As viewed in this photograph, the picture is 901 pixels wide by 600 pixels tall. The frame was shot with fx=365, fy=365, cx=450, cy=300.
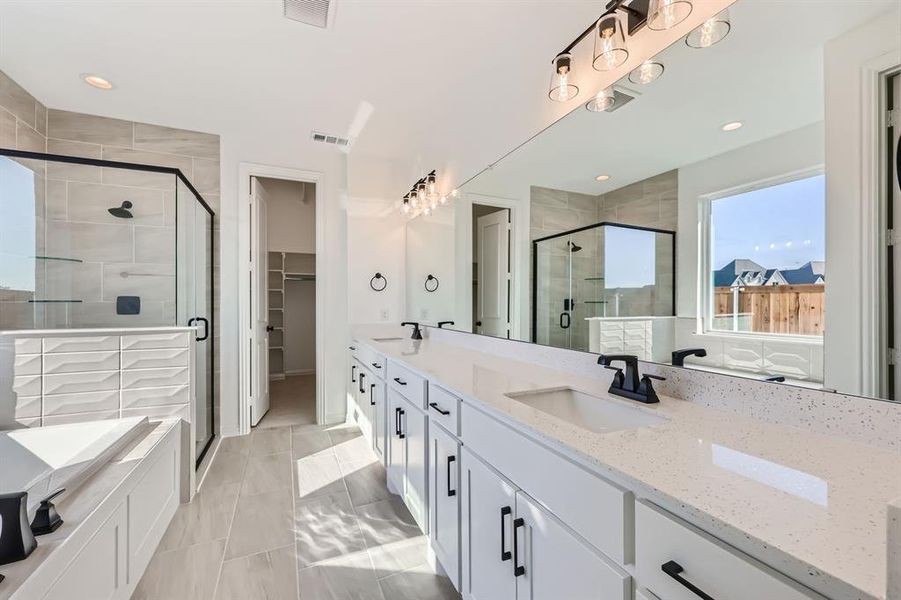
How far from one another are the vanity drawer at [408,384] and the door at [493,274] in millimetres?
636

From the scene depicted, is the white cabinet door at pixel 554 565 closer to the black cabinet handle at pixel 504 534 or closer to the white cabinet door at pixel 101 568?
the black cabinet handle at pixel 504 534

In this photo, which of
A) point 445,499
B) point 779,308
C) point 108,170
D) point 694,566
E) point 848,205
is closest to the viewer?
point 694,566

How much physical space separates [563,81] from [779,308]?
125 centimetres

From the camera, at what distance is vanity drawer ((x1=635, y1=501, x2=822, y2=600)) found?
507 mm

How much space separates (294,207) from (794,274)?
17.9ft

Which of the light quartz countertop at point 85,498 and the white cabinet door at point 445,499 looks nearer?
the light quartz countertop at point 85,498

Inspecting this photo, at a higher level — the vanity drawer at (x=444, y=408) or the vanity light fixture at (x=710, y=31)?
the vanity light fixture at (x=710, y=31)

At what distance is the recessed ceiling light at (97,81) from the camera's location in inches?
96.1

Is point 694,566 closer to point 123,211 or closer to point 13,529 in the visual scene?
point 13,529

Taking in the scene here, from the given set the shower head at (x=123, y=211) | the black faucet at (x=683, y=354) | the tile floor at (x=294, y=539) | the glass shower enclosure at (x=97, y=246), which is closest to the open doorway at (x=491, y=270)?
the black faucet at (x=683, y=354)

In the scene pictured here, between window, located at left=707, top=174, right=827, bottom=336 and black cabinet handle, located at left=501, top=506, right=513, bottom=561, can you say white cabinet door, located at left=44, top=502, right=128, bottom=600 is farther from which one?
window, located at left=707, top=174, right=827, bottom=336

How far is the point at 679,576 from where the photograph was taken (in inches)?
23.9

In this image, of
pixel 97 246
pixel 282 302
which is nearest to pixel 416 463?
pixel 97 246

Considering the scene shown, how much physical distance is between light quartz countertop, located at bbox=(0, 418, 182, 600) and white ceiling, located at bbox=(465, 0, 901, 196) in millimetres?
2120
